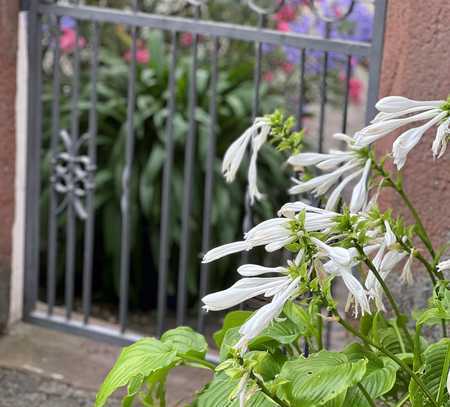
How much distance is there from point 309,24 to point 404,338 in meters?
3.25

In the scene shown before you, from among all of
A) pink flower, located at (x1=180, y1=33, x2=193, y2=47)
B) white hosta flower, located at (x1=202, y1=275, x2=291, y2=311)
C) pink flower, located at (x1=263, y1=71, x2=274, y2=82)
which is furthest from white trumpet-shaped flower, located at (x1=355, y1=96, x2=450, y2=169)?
pink flower, located at (x1=180, y1=33, x2=193, y2=47)

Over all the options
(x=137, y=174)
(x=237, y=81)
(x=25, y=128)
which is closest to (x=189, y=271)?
(x=137, y=174)

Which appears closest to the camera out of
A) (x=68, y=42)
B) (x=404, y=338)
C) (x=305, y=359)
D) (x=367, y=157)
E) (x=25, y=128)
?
(x=305, y=359)

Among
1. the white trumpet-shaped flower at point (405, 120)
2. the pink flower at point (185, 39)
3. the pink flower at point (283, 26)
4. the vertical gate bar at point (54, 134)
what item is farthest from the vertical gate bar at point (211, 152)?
the pink flower at point (185, 39)

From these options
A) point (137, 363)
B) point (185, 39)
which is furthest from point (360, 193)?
point (185, 39)

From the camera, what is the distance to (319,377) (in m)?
2.75

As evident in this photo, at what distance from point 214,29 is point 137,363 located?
4.82 feet

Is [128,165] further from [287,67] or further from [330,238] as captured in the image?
[287,67]

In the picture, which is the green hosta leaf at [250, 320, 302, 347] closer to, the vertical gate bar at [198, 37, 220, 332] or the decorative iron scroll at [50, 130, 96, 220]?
the vertical gate bar at [198, 37, 220, 332]

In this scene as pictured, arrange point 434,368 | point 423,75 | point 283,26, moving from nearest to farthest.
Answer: point 434,368
point 423,75
point 283,26

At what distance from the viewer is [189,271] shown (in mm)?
5684

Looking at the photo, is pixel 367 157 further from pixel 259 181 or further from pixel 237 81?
pixel 237 81

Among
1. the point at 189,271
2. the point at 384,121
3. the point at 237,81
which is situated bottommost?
the point at 189,271

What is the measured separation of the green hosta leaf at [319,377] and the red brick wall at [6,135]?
1.85m
